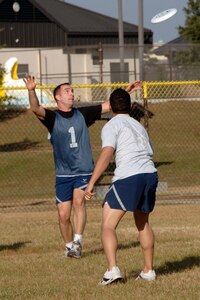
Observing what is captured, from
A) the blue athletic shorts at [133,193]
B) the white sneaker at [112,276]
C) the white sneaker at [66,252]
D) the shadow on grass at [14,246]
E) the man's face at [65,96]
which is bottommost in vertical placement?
the shadow on grass at [14,246]

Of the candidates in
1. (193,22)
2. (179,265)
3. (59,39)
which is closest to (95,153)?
(179,265)

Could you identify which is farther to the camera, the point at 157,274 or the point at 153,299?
the point at 157,274

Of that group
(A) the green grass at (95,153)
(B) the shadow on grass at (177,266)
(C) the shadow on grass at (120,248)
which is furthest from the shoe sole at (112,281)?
(A) the green grass at (95,153)

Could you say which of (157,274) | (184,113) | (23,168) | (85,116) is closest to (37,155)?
(23,168)

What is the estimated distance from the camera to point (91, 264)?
9.23 metres

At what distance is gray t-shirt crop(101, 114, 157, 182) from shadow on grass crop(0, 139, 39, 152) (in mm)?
18891

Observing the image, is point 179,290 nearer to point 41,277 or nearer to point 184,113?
point 41,277

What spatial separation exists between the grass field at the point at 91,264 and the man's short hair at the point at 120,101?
1.43 meters

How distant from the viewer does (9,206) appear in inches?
718

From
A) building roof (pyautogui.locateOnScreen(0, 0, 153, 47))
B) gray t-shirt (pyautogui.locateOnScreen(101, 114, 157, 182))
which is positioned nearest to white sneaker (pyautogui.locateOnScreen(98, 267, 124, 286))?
gray t-shirt (pyautogui.locateOnScreen(101, 114, 157, 182))

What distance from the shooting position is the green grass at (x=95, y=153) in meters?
21.9

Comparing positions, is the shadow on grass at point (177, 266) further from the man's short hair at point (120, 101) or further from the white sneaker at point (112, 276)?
the man's short hair at point (120, 101)

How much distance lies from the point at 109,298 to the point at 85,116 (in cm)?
307

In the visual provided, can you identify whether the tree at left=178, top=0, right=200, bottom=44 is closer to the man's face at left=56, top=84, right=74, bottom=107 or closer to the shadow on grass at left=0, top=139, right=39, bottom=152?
the shadow on grass at left=0, top=139, right=39, bottom=152
